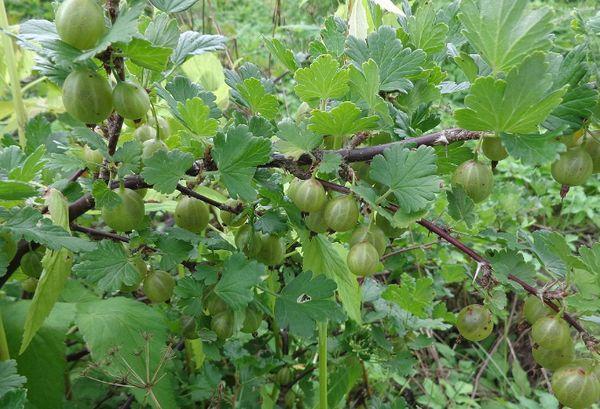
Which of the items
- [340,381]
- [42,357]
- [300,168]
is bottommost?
[340,381]

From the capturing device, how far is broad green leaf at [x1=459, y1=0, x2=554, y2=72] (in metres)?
0.46

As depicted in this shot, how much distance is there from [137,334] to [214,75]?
0.54 metres

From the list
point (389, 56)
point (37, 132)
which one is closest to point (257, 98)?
point (389, 56)

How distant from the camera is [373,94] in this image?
0.54 metres

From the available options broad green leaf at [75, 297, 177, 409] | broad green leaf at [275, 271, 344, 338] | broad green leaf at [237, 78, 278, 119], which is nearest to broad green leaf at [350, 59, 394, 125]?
broad green leaf at [237, 78, 278, 119]

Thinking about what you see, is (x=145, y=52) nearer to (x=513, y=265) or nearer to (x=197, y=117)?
(x=197, y=117)

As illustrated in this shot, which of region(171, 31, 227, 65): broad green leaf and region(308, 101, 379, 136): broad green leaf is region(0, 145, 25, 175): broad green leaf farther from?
region(308, 101, 379, 136): broad green leaf

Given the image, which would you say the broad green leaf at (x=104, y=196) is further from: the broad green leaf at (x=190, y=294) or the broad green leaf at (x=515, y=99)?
the broad green leaf at (x=515, y=99)

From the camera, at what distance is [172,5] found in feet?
1.84

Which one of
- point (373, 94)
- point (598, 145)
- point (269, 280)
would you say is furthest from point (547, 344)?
point (269, 280)

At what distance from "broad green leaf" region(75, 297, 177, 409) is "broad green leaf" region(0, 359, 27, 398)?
0.12m

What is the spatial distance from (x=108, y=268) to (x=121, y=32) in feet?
0.99

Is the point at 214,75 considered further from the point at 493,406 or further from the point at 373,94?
the point at 493,406

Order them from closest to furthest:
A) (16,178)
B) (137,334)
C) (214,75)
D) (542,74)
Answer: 1. (542,74)
2. (16,178)
3. (137,334)
4. (214,75)
